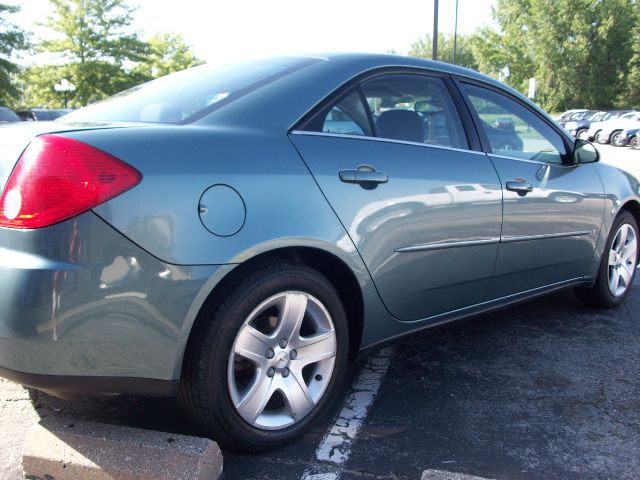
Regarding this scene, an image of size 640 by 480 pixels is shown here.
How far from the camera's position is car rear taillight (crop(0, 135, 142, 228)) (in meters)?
1.93

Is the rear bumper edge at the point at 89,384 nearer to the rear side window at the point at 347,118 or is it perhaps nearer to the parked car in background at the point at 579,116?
the rear side window at the point at 347,118

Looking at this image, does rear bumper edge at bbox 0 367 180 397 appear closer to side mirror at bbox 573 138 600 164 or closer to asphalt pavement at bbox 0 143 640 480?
asphalt pavement at bbox 0 143 640 480

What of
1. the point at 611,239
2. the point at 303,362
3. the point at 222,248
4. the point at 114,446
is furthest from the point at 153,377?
the point at 611,239

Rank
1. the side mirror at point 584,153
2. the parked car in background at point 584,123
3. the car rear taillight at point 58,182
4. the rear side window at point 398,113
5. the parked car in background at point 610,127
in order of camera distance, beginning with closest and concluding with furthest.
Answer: the car rear taillight at point 58,182
the rear side window at point 398,113
the side mirror at point 584,153
the parked car in background at point 610,127
the parked car in background at point 584,123

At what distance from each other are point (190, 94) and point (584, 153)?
2.51m

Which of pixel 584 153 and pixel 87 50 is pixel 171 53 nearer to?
pixel 87 50

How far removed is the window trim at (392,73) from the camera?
2564 millimetres

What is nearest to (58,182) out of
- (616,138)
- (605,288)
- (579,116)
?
(605,288)

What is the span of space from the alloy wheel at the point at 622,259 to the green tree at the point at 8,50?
109 ft

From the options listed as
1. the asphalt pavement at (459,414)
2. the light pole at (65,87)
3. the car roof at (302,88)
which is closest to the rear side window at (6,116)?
the asphalt pavement at (459,414)

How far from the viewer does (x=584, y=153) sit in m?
3.94

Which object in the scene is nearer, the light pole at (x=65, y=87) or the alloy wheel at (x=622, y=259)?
the alloy wheel at (x=622, y=259)

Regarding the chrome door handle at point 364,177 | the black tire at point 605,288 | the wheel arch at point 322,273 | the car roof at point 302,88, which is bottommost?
the black tire at point 605,288

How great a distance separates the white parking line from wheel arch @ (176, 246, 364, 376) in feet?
0.82
